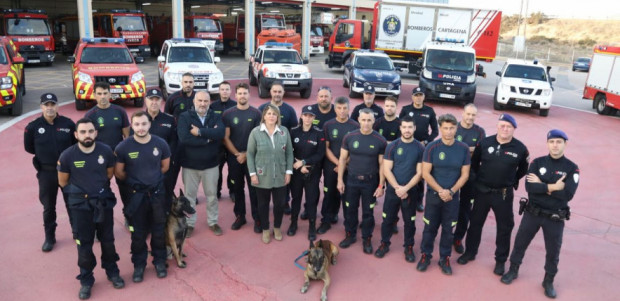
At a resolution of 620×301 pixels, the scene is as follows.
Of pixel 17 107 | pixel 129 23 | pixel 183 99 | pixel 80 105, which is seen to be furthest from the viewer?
pixel 129 23

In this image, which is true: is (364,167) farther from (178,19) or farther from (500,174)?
(178,19)

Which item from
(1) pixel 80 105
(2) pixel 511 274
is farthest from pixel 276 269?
(1) pixel 80 105

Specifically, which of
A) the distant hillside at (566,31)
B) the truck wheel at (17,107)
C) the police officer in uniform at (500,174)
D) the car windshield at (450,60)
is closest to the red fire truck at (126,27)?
the truck wheel at (17,107)

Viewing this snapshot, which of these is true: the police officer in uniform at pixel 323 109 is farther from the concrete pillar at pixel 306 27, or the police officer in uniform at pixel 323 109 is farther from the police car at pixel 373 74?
the concrete pillar at pixel 306 27

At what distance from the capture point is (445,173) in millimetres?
4816

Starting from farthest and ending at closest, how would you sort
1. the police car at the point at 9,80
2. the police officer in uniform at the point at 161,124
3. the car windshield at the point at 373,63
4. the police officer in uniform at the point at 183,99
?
the car windshield at the point at 373,63 < the police car at the point at 9,80 < the police officer in uniform at the point at 183,99 < the police officer in uniform at the point at 161,124

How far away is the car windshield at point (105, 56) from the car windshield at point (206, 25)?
16.3 m

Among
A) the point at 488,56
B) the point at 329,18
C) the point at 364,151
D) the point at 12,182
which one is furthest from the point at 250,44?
the point at 364,151

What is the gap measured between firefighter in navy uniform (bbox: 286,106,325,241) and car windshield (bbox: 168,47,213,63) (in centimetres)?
1010

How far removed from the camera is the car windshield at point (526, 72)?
49.8 feet

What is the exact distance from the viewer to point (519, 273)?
5.21 meters

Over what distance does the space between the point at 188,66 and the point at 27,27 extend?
44.0 feet

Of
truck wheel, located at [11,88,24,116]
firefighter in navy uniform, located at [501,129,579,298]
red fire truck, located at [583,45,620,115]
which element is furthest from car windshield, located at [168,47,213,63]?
red fire truck, located at [583,45,620,115]

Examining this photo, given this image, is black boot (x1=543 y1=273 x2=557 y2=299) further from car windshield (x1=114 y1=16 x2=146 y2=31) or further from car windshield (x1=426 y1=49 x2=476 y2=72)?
car windshield (x1=114 y1=16 x2=146 y2=31)
